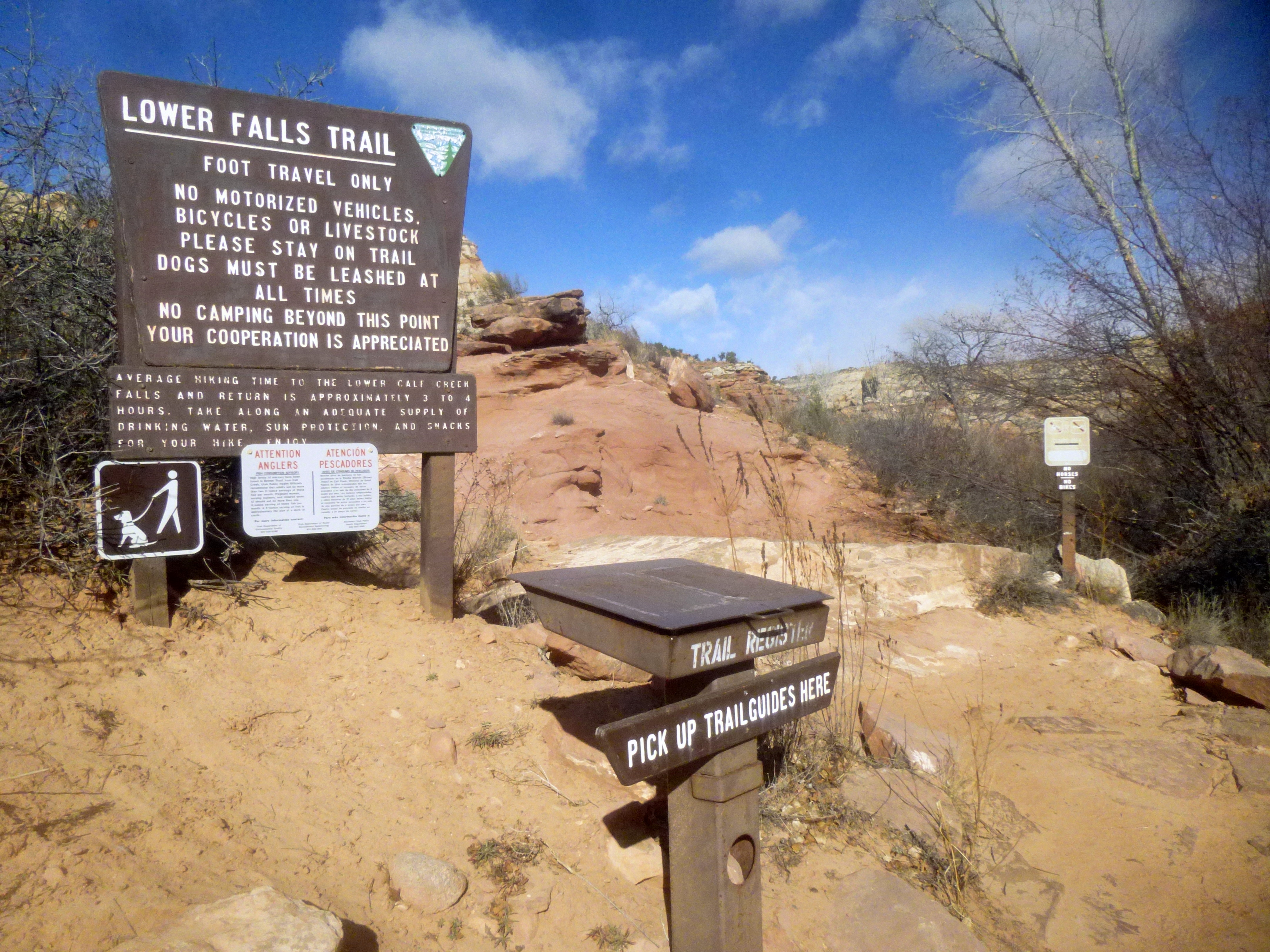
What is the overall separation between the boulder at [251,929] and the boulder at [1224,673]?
6.05m

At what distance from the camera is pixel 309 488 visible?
4312 millimetres

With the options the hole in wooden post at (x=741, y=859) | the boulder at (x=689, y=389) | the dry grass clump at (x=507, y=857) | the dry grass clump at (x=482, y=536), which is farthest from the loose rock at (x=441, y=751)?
the boulder at (x=689, y=389)

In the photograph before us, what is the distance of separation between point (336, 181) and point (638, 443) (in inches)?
401

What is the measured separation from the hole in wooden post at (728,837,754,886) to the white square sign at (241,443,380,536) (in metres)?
2.80

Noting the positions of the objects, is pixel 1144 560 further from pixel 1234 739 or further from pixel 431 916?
pixel 431 916

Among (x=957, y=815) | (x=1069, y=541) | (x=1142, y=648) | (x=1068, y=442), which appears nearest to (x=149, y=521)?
(x=957, y=815)

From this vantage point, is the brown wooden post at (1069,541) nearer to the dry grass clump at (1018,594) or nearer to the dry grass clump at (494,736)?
the dry grass clump at (1018,594)

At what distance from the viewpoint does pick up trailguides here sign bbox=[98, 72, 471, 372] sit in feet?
13.1

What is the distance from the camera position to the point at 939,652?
6289 millimetres

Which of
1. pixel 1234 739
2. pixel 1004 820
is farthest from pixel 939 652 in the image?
pixel 1004 820

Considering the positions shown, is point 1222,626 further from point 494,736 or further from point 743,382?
point 743,382

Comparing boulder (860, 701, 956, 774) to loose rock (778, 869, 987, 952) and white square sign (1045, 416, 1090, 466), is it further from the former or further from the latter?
white square sign (1045, 416, 1090, 466)

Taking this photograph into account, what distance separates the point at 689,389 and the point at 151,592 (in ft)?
49.9

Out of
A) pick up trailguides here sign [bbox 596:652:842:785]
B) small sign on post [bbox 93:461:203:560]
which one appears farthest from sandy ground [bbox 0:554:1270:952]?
pick up trailguides here sign [bbox 596:652:842:785]
